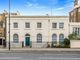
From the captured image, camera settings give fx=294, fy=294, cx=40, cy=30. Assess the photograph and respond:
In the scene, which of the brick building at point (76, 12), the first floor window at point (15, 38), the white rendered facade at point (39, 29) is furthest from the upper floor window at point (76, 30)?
the brick building at point (76, 12)

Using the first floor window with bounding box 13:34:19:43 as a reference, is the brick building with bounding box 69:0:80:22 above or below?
above

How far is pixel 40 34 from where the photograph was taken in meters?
64.8

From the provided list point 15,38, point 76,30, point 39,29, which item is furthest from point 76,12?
point 15,38

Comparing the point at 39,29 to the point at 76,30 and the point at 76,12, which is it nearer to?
the point at 76,30

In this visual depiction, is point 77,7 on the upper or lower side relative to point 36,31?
upper

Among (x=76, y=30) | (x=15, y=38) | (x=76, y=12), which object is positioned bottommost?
(x=15, y=38)

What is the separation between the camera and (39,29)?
2544 inches

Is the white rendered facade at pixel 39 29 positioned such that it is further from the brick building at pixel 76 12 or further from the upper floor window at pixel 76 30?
the brick building at pixel 76 12

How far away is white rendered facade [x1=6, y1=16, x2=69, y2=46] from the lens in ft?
211

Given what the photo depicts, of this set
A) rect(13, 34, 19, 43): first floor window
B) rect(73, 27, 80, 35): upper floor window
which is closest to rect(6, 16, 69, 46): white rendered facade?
rect(13, 34, 19, 43): first floor window

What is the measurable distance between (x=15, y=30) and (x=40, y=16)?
20.6ft

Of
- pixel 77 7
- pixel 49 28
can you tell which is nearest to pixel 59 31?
pixel 49 28

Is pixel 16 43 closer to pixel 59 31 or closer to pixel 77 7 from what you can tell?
pixel 59 31

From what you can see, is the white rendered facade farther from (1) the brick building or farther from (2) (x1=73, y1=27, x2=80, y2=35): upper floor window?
(1) the brick building
